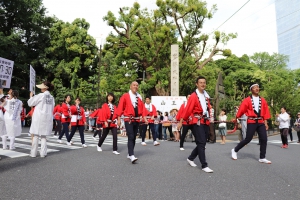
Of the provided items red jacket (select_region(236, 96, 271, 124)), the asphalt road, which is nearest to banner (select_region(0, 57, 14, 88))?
the asphalt road

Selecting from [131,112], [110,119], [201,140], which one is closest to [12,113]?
[110,119]

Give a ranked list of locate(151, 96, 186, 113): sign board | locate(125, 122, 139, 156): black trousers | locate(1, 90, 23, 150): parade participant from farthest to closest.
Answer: locate(151, 96, 186, 113): sign board, locate(1, 90, 23, 150): parade participant, locate(125, 122, 139, 156): black trousers

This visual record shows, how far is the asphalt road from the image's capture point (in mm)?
4027

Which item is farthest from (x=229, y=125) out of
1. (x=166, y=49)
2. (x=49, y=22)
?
(x=49, y=22)

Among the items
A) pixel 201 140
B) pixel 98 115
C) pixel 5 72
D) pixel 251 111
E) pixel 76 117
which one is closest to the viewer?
pixel 201 140

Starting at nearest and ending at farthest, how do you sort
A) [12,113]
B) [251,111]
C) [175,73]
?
1. [251,111]
2. [12,113]
3. [175,73]

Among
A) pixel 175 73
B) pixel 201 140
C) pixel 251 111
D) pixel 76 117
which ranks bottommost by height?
pixel 201 140

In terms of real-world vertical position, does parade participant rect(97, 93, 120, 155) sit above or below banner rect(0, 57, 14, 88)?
below

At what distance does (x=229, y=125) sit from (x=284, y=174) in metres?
17.7

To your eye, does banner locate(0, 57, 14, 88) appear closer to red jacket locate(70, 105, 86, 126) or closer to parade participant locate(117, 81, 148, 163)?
red jacket locate(70, 105, 86, 126)

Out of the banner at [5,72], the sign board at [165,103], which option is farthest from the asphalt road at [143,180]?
the sign board at [165,103]

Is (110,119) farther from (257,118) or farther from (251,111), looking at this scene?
(257,118)

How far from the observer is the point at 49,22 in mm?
31734

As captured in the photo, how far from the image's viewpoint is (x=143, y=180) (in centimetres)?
485
